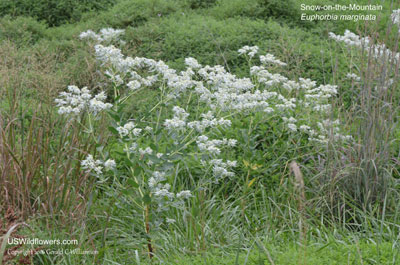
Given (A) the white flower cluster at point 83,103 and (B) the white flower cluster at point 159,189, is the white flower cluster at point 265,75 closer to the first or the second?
(B) the white flower cluster at point 159,189

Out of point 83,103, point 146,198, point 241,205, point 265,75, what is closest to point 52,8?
point 265,75

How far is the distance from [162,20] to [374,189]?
5.97 meters

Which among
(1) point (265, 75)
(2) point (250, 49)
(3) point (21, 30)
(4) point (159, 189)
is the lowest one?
(3) point (21, 30)

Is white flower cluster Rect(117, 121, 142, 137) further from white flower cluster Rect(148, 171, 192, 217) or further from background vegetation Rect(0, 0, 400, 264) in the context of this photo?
background vegetation Rect(0, 0, 400, 264)

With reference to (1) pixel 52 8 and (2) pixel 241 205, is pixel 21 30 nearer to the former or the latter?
(1) pixel 52 8

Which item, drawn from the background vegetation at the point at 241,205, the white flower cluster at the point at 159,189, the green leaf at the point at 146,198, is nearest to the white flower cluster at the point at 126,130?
the white flower cluster at the point at 159,189

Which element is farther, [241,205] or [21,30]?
[21,30]

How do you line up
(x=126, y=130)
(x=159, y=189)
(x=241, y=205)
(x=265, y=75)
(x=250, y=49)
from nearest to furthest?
(x=126, y=130), (x=159, y=189), (x=241, y=205), (x=265, y=75), (x=250, y=49)

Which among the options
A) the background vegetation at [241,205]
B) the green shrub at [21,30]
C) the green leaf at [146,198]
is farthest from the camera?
the green shrub at [21,30]

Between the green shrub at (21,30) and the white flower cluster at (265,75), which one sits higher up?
the white flower cluster at (265,75)

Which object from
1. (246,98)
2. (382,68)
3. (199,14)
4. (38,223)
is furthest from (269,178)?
(199,14)

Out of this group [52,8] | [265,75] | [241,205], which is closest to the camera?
[241,205]

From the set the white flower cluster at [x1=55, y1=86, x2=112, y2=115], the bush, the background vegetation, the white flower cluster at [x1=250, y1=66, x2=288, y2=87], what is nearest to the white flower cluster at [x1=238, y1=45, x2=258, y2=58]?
the white flower cluster at [x1=250, y1=66, x2=288, y2=87]

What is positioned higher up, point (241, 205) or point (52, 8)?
point (52, 8)
